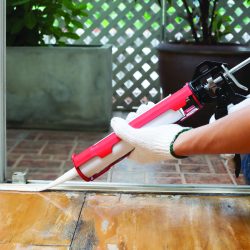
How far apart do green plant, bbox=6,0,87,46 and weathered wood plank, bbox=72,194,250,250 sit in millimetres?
1541

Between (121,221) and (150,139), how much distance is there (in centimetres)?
25

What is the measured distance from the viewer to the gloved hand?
48.4 inches

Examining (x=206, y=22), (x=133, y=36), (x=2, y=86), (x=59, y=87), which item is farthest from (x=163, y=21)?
(x=2, y=86)

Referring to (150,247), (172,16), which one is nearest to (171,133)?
(150,247)

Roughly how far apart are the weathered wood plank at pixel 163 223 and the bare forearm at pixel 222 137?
228 millimetres

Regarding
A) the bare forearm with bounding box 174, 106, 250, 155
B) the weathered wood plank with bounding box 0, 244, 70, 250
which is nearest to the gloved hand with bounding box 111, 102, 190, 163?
the bare forearm with bounding box 174, 106, 250, 155

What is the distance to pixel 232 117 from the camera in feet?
3.53

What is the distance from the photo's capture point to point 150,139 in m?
1.25

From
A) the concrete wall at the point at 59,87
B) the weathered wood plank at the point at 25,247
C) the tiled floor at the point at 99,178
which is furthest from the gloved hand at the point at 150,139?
the concrete wall at the point at 59,87

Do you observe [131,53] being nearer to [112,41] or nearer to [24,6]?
[112,41]

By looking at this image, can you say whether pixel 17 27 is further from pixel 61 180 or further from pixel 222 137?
pixel 222 137

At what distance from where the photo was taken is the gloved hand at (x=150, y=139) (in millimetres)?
1229

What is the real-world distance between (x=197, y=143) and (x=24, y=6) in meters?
1.91

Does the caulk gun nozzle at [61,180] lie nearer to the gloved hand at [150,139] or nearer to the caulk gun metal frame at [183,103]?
the caulk gun metal frame at [183,103]
